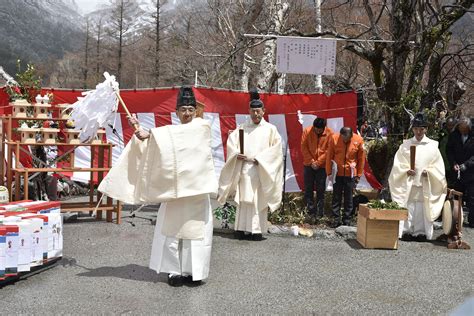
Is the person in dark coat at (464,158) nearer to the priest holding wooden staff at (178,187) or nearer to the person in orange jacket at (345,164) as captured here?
the person in orange jacket at (345,164)

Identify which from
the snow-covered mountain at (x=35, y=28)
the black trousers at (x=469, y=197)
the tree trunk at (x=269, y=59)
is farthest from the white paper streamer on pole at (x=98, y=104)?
the snow-covered mountain at (x=35, y=28)

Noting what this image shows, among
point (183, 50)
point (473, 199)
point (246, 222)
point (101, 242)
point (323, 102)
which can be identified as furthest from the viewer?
point (183, 50)

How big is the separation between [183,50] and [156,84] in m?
2.48

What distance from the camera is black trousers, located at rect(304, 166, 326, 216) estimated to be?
820 cm

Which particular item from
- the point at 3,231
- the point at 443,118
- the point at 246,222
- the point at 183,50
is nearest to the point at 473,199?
the point at 443,118

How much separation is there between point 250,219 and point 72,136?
9.83 ft

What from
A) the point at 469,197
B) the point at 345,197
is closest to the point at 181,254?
the point at 345,197

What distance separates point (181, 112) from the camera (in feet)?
16.2

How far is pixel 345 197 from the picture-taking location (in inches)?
310

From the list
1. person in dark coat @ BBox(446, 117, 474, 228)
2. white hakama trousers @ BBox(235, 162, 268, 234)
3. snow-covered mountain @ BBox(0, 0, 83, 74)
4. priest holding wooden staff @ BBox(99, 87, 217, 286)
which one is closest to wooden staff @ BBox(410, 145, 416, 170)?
person in dark coat @ BBox(446, 117, 474, 228)

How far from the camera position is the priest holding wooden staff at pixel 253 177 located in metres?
7.07

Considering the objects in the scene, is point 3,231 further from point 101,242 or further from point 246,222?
point 246,222

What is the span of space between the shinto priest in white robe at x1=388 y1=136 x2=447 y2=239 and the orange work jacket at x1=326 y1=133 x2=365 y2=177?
58 centimetres

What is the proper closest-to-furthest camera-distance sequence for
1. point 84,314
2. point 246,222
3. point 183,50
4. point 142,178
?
point 84,314 → point 142,178 → point 246,222 → point 183,50
